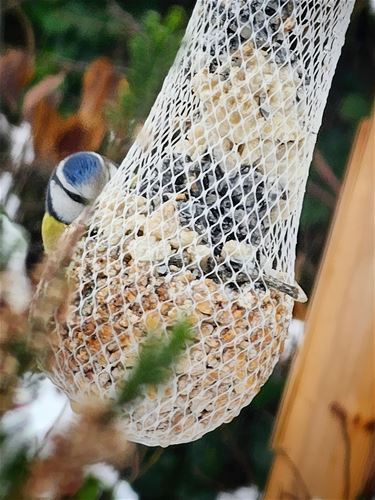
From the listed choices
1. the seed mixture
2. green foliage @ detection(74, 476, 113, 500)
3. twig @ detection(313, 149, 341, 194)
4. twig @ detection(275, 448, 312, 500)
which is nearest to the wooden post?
twig @ detection(275, 448, 312, 500)

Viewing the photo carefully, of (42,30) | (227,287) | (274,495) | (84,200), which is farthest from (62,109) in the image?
(274,495)

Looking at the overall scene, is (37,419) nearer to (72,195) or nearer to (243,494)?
(72,195)

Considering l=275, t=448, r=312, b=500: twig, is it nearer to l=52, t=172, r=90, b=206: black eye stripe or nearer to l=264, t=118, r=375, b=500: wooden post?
l=264, t=118, r=375, b=500: wooden post

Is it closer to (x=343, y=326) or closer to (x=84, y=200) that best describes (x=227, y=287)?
(x=84, y=200)

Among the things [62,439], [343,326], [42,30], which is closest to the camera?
[62,439]

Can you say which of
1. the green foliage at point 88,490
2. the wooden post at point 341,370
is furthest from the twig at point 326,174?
the green foliage at point 88,490

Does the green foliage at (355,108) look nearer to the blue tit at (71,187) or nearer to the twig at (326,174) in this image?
the twig at (326,174)
